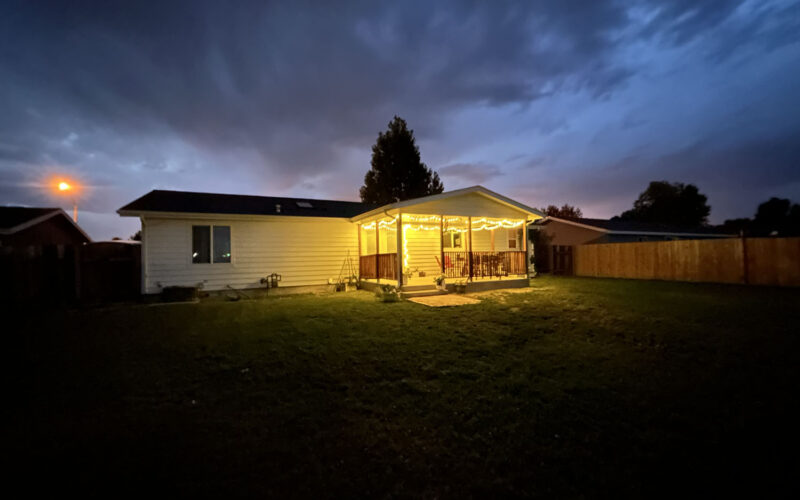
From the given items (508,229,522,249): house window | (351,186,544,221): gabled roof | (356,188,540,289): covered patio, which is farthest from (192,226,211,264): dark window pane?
(508,229,522,249): house window

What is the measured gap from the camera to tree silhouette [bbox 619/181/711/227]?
3972cm

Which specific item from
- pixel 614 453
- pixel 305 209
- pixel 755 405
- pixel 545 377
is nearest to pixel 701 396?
pixel 755 405

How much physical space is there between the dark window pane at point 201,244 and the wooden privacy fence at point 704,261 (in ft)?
56.9

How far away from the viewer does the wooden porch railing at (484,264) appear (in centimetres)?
1188

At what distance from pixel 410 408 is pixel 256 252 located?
9.58 metres

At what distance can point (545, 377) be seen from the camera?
13.6ft

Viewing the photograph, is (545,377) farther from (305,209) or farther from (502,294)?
(305,209)

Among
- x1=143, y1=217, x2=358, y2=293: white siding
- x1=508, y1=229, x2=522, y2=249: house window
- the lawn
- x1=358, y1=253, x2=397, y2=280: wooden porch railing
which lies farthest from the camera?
x1=508, y1=229, x2=522, y2=249: house window

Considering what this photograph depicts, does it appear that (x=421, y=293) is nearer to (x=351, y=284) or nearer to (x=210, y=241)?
(x=351, y=284)

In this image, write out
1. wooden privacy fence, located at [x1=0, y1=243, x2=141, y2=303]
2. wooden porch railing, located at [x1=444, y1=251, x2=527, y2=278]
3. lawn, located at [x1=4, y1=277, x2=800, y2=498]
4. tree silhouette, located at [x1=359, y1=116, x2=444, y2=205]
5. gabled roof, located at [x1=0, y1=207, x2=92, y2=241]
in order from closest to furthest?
lawn, located at [x1=4, y1=277, x2=800, y2=498]
wooden privacy fence, located at [x1=0, y1=243, x2=141, y2=303]
wooden porch railing, located at [x1=444, y1=251, x2=527, y2=278]
gabled roof, located at [x1=0, y1=207, x2=92, y2=241]
tree silhouette, located at [x1=359, y1=116, x2=444, y2=205]

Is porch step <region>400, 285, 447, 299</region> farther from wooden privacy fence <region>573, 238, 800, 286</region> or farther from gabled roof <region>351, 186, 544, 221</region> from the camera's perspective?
wooden privacy fence <region>573, 238, 800, 286</region>

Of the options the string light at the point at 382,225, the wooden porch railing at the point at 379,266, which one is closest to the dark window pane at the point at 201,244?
the wooden porch railing at the point at 379,266

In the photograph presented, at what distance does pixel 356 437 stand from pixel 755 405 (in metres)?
3.98

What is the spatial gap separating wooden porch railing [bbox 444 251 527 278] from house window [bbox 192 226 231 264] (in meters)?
7.52
